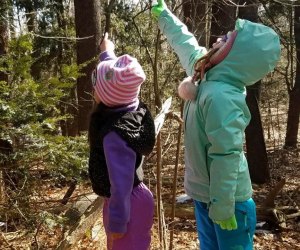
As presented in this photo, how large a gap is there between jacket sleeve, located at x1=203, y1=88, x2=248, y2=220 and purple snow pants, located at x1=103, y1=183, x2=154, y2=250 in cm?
37

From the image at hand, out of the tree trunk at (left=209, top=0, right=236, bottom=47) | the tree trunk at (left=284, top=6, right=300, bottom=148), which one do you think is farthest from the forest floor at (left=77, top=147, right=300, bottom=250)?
the tree trunk at (left=284, top=6, right=300, bottom=148)

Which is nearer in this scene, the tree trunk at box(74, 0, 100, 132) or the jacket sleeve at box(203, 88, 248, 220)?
the jacket sleeve at box(203, 88, 248, 220)

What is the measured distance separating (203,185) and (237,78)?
677 mm

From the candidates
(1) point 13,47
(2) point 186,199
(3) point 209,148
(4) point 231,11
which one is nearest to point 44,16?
(4) point 231,11

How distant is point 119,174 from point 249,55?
97cm

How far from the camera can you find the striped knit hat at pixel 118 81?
79.0 inches

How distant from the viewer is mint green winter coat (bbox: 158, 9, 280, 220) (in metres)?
2.09

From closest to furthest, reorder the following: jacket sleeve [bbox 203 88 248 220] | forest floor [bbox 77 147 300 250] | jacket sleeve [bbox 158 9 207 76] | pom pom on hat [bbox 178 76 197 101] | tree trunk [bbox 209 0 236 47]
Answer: jacket sleeve [bbox 203 88 248 220] < pom pom on hat [bbox 178 76 197 101] < jacket sleeve [bbox 158 9 207 76] < forest floor [bbox 77 147 300 250] < tree trunk [bbox 209 0 236 47]

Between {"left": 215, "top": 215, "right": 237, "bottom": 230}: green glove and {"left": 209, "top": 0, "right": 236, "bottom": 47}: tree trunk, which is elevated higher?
{"left": 209, "top": 0, "right": 236, "bottom": 47}: tree trunk

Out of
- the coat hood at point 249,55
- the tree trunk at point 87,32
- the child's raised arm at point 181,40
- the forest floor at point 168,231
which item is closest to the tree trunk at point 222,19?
the tree trunk at point 87,32

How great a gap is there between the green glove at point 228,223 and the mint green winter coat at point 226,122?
4cm

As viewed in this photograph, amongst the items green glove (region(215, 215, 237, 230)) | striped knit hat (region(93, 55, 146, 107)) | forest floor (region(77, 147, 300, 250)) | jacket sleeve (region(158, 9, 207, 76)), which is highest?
jacket sleeve (region(158, 9, 207, 76))

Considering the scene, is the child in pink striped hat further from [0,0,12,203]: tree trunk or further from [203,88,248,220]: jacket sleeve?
[0,0,12,203]: tree trunk

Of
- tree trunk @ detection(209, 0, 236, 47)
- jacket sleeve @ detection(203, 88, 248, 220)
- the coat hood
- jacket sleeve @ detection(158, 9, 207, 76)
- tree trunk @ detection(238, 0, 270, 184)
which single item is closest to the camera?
jacket sleeve @ detection(203, 88, 248, 220)
